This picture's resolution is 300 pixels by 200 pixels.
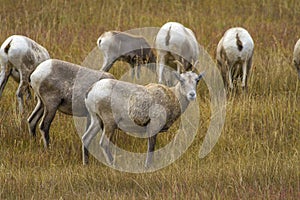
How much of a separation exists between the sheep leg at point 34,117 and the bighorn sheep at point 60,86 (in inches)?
12.3

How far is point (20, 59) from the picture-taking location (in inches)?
360

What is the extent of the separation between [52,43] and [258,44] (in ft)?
11.6

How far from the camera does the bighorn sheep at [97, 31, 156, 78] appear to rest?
1120 centimetres

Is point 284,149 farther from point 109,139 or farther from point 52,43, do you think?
point 52,43

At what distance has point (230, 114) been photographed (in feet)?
30.1

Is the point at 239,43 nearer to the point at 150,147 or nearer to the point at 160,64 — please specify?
the point at 160,64

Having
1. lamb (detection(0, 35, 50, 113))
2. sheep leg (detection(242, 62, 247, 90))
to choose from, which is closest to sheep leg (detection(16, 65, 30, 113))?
lamb (detection(0, 35, 50, 113))

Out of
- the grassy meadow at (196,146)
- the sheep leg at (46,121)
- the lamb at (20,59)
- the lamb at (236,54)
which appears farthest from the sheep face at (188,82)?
the lamb at (236,54)

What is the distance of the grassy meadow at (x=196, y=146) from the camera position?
23.0 feet

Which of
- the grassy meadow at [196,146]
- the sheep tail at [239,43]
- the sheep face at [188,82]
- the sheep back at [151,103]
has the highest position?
the sheep tail at [239,43]

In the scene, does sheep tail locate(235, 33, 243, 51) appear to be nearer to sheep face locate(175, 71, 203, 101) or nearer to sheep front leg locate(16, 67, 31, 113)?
sheep face locate(175, 71, 203, 101)

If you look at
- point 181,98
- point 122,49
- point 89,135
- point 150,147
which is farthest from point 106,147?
point 122,49

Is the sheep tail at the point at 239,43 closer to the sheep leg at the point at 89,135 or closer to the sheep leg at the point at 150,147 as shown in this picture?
the sheep leg at the point at 150,147

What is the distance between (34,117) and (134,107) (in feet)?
4.97
